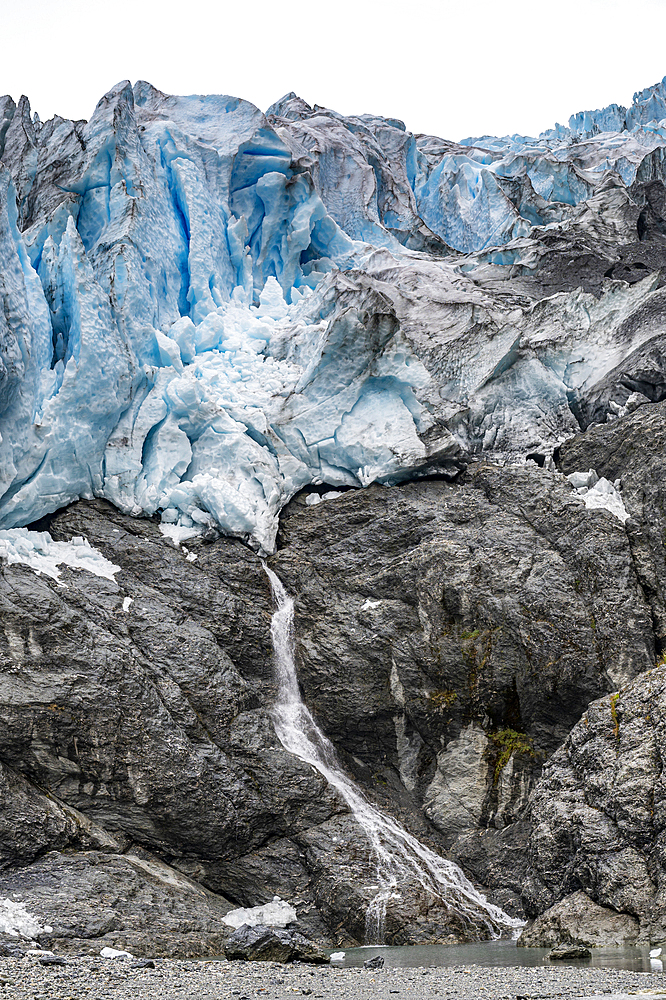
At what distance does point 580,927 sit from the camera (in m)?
11.6

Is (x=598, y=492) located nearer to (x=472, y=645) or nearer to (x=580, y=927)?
(x=472, y=645)

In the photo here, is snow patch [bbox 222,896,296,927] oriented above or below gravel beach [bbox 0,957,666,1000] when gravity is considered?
below

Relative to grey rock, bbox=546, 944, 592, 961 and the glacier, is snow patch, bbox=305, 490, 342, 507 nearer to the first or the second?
the glacier

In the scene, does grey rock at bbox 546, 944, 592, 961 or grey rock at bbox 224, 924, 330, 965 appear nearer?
grey rock at bbox 546, 944, 592, 961

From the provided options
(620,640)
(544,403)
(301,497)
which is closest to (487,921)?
(620,640)

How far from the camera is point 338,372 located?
67.3 feet

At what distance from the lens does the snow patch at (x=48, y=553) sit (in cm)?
1625

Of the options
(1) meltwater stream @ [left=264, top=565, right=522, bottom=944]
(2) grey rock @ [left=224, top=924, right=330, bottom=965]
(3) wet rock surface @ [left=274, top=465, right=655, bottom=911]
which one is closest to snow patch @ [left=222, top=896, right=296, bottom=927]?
(1) meltwater stream @ [left=264, top=565, right=522, bottom=944]

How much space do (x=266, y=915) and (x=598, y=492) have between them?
10.2m

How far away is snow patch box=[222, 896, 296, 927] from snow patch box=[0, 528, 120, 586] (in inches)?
260

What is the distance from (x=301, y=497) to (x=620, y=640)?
7.87 metres

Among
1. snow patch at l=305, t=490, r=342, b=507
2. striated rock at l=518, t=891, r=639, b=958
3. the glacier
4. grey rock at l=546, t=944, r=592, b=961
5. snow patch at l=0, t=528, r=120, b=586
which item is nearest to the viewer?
grey rock at l=546, t=944, r=592, b=961

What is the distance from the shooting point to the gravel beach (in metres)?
7.45

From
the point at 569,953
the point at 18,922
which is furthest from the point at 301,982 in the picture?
the point at 18,922
